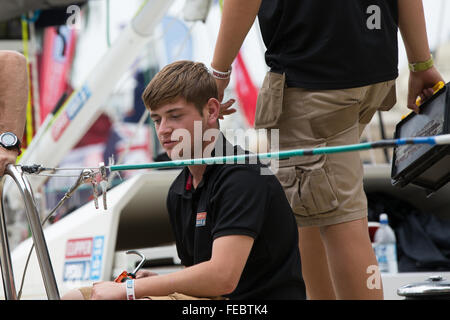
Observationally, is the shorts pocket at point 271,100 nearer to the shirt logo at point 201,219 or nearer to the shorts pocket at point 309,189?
the shorts pocket at point 309,189

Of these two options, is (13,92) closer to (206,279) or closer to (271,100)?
(271,100)

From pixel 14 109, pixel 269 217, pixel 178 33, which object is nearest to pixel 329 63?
pixel 269 217

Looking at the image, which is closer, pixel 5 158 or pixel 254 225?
pixel 254 225

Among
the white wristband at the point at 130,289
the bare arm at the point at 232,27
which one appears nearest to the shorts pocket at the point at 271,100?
the bare arm at the point at 232,27

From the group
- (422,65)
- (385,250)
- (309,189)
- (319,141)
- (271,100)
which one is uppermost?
(422,65)

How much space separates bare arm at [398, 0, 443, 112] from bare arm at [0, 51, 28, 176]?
1038 mm

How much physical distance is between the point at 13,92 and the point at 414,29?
1.09m

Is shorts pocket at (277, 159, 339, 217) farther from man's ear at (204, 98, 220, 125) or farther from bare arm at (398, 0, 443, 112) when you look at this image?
bare arm at (398, 0, 443, 112)

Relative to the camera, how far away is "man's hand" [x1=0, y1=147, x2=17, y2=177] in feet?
5.37

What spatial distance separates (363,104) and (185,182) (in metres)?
0.50

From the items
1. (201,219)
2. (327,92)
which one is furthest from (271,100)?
(201,219)

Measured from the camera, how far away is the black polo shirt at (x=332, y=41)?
1765 mm

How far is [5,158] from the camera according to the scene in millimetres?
1644

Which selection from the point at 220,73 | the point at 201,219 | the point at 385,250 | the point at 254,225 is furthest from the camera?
the point at 385,250
